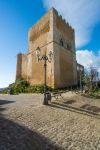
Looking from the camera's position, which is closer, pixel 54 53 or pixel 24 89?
pixel 54 53

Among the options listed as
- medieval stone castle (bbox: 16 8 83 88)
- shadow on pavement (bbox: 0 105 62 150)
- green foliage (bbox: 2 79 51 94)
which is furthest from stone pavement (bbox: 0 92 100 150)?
medieval stone castle (bbox: 16 8 83 88)

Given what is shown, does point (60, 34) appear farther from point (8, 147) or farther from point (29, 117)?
point (8, 147)

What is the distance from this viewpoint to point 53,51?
2456 centimetres

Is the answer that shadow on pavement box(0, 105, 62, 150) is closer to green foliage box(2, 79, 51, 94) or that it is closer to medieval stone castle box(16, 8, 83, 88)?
green foliage box(2, 79, 51, 94)

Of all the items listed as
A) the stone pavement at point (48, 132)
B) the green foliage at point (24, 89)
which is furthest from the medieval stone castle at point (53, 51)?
the stone pavement at point (48, 132)

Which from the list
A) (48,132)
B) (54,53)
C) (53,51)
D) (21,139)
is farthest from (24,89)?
(21,139)

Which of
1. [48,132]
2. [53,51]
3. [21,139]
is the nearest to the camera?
[21,139]

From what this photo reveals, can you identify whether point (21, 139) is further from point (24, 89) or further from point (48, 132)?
point (24, 89)

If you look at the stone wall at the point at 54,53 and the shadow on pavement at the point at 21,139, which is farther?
the stone wall at the point at 54,53

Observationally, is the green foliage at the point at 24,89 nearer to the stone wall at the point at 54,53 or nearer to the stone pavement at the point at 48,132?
the stone wall at the point at 54,53

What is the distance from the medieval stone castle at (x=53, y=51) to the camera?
24.9 metres

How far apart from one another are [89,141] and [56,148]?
5.85 ft

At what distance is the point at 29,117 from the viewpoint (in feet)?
27.7

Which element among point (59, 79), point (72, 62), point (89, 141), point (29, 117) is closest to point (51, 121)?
point (29, 117)
